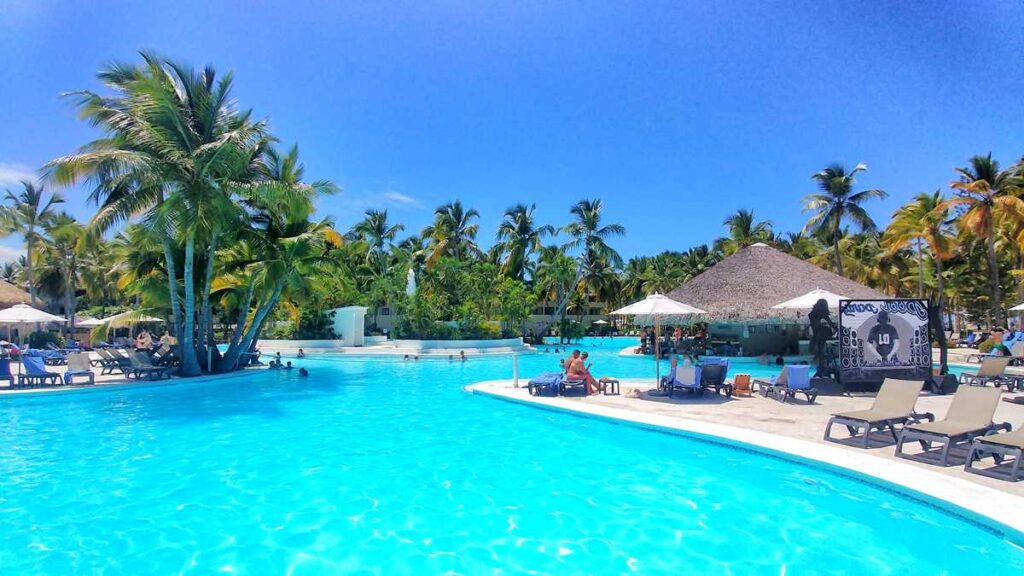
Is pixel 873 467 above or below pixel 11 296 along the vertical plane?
below

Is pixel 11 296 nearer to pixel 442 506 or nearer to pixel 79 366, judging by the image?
pixel 79 366

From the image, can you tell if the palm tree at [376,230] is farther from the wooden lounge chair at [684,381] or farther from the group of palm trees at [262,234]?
the wooden lounge chair at [684,381]

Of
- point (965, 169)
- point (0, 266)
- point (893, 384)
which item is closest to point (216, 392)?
point (893, 384)

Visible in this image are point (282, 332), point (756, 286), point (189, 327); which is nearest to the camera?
point (189, 327)

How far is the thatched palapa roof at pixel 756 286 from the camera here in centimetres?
2055

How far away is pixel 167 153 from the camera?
15492 mm

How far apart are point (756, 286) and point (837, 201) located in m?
15.9

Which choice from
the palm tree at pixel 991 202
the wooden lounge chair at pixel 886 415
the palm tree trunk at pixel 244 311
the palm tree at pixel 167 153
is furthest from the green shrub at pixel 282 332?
the palm tree at pixel 991 202

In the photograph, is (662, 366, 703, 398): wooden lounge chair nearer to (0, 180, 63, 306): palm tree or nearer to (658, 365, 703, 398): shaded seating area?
(658, 365, 703, 398): shaded seating area

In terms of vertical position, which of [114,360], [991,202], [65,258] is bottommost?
[114,360]

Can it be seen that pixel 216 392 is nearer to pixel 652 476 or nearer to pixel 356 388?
pixel 356 388

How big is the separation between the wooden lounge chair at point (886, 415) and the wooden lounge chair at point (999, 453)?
1083 mm

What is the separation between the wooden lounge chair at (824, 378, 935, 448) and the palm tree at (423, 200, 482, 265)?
37274mm

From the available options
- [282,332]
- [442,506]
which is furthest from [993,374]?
[282,332]
